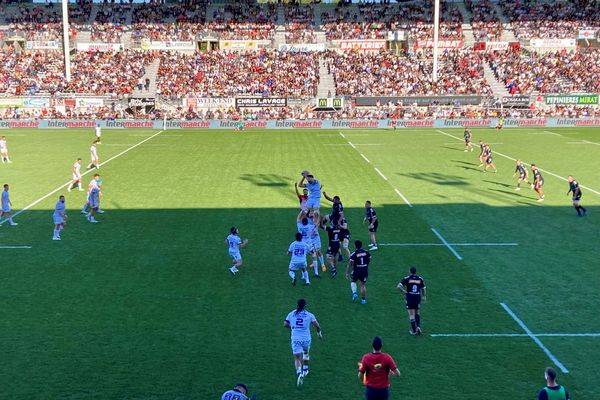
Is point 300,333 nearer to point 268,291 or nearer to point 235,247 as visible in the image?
point 268,291

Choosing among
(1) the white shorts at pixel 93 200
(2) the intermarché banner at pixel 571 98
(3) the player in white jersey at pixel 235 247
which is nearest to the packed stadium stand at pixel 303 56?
(2) the intermarché banner at pixel 571 98

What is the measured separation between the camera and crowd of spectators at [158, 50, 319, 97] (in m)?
71.5

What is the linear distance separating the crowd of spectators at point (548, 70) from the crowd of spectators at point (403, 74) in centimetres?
285

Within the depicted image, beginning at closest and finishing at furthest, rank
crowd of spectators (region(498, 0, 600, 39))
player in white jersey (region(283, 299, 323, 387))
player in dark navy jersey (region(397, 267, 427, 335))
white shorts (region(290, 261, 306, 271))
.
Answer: player in white jersey (region(283, 299, 323, 387)), player in dark navy jersey (region(397, 267, 427, 335)), white shorts (region(290, 261, 306, 271)), crowd of spectators (region(498, 0, 600, 39))

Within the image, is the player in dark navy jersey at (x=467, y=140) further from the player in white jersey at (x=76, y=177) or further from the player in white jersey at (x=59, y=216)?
the player in white jersey at (x=59, y=216)

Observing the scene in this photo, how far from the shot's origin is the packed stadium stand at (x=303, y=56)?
6919 cm

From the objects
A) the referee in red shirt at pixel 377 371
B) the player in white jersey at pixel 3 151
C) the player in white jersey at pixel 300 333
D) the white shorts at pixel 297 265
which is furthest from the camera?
the player in white jersey at pixel 3 151

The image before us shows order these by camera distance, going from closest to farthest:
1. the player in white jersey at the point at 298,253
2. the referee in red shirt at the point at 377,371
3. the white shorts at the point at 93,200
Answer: the referee in red shirt at the point at 377,371 → the player in white jersey at the point at 298,253 → the white shorts at the point at 93,200

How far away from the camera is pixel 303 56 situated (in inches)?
3118

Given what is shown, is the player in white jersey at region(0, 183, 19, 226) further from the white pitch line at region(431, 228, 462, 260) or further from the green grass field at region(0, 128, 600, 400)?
the white pitch line at region(431, 228, 462, 260)

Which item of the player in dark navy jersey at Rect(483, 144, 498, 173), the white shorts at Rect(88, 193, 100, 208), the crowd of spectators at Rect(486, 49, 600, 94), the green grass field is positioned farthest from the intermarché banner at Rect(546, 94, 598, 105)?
the white shorts at Rect(88, 193, 100, 208)

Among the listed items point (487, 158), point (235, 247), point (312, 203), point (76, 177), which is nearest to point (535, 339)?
point (235, 247)

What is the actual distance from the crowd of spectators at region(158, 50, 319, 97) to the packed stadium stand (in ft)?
0.68

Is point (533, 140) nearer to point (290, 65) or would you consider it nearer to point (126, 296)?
point (290, 65)
